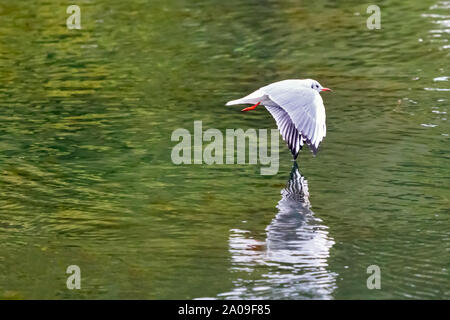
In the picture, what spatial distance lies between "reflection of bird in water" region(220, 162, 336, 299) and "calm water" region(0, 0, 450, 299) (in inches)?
0.7

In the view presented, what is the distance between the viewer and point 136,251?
756cm

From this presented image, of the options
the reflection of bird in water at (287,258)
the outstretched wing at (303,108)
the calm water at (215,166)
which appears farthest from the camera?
→ the outstretched wing at (303,108)

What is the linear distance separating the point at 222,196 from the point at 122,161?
152 centimetres

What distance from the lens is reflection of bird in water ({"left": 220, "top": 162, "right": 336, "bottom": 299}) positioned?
6.80m

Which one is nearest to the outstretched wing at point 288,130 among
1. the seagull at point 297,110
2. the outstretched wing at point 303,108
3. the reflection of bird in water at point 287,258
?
A: the seagull at point 297,110

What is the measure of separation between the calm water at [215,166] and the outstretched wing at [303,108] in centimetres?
54

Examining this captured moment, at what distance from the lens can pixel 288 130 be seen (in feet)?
31.4

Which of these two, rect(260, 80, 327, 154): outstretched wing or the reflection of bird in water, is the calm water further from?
rect(260, 80, 327, 154): outstretched wing

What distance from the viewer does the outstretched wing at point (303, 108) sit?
8734 millimetres

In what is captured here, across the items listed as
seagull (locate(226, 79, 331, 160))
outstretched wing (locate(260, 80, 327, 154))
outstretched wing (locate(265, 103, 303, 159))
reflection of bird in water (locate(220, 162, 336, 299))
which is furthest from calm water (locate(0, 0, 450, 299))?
outstretched wing (locate(260, 80, 327, 154))

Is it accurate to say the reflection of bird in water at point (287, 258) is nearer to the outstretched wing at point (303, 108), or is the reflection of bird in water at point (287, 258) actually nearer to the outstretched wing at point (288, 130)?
the outstretched wing at point (303, 108)

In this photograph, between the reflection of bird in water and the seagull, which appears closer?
the reflection of bird in water
